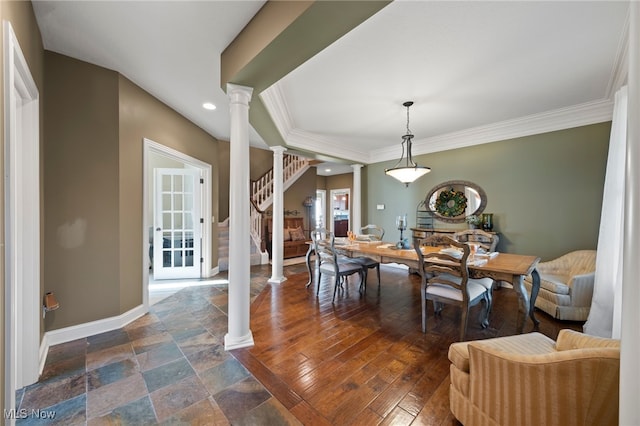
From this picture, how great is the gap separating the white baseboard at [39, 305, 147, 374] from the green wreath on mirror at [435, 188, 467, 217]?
5094mm

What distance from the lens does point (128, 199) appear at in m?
2.71

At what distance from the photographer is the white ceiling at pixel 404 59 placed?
1782 mm

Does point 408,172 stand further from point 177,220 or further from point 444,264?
point 177,220

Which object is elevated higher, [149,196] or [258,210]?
[149,196]

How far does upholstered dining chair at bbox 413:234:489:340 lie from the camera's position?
228cm

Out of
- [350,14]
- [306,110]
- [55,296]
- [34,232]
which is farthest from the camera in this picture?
[306,110]

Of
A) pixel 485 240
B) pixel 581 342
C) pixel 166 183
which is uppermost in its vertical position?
pixel 166 183

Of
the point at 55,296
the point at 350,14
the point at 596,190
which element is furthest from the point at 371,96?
the point at 55,296

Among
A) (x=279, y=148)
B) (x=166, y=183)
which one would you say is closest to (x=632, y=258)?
(x=279, y=148)

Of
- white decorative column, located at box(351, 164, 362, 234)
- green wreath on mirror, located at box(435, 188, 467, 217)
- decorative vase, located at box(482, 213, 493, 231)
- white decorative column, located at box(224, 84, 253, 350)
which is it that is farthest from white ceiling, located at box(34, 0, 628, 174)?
white decorative column, located at box(351, 164, 362, 234)

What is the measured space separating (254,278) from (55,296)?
2620 mm

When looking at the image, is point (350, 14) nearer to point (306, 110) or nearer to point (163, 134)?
point (306, 110)

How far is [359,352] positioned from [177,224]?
3.76 meters

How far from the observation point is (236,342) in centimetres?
227
